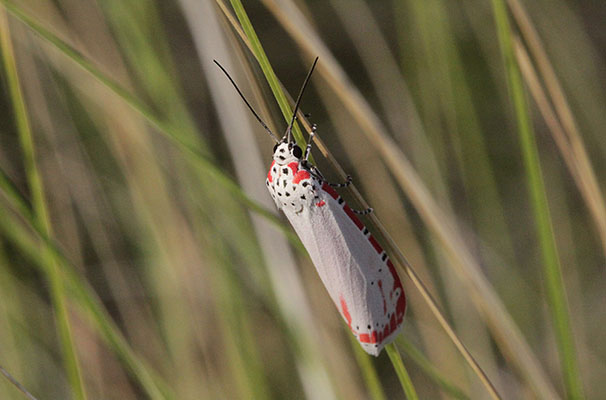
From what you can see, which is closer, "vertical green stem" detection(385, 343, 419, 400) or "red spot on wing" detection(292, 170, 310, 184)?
"vertical green stem" detection(385, 343, 419, 400)

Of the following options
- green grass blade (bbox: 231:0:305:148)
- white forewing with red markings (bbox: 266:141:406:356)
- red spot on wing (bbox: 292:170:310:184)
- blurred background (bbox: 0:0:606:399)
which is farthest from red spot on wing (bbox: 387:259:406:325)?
green grass blade (bbox: 231:0:305:148)

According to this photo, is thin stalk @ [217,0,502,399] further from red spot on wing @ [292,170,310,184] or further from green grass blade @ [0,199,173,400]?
green grass blade @ [0,199,173,400]

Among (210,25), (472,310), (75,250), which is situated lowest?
(472,310)

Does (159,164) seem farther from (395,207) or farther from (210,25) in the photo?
(395,207)

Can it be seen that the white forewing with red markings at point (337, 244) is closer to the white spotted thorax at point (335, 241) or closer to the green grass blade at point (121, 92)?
the white spotted thorax at point (335, 241)

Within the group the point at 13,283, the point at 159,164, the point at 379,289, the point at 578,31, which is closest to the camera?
the point at 379,289

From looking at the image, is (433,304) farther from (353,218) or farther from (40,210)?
(40,210)

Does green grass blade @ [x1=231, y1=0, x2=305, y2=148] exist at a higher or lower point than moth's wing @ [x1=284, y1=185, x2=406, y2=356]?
higher

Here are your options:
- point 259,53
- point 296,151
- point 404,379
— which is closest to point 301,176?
point 296,151

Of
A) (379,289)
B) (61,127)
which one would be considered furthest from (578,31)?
(61,127)
